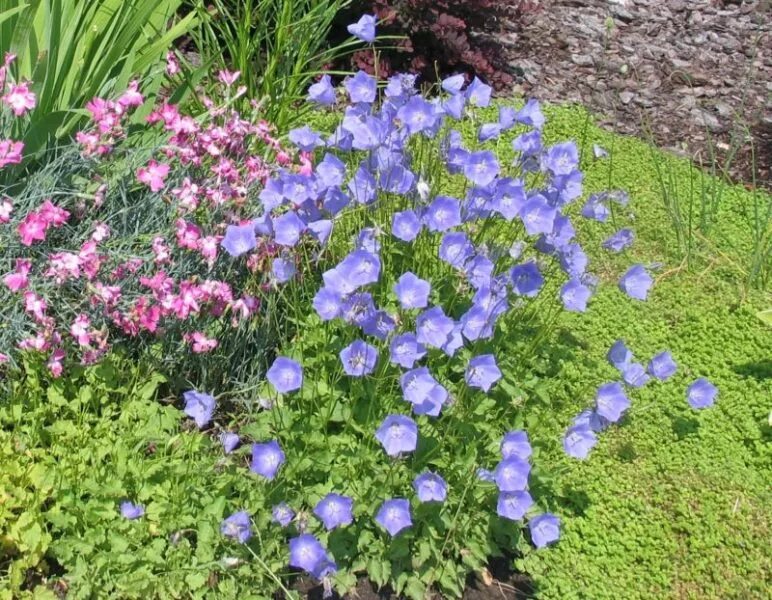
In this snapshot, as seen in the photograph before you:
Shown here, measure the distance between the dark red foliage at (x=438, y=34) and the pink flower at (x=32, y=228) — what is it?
2466mm

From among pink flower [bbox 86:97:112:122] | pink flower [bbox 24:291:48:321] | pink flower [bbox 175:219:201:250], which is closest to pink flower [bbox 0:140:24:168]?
pink flower [bbox 86:97:112:122]

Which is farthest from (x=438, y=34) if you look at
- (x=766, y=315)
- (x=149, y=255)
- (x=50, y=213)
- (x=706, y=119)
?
(x=50, y=213)

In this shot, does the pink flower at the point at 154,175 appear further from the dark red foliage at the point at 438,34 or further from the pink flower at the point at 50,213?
the dark red foliage at the point at 438,34

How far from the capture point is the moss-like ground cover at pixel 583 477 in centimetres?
224

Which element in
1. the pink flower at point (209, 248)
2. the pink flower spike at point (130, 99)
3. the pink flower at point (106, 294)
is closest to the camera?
the pink flower at point (106, 294)

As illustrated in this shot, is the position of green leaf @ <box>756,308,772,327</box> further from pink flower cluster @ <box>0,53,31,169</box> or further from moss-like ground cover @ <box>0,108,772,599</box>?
pink flower cluster @ <box>0,53,31,169</box>

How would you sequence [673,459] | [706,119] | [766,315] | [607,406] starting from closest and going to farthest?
[607,406] → [673,459] → [766,315] → [706,119]

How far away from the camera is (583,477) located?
280 centimetres

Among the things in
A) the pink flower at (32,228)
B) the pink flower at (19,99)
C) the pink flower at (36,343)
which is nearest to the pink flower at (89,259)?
the pink flower at (32,228)

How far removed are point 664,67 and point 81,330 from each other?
433 centimetres

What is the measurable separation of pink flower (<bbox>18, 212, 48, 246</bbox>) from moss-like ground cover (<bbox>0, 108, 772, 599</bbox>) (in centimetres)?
44

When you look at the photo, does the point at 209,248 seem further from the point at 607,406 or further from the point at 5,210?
the point at 607,406

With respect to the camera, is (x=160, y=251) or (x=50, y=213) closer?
(x=50, y=213)

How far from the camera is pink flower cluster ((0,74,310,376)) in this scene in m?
2.46
